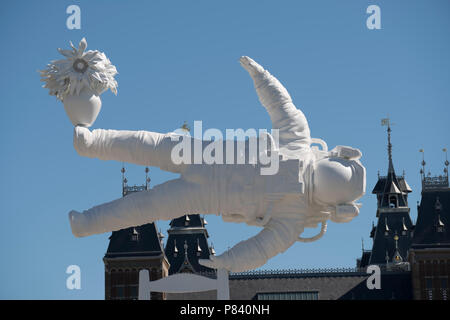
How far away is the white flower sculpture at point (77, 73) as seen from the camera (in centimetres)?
1300

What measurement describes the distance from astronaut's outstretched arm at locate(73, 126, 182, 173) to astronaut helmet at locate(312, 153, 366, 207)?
1689 mm

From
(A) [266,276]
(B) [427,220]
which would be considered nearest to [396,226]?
(B) [427,220]

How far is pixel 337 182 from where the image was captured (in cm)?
1316

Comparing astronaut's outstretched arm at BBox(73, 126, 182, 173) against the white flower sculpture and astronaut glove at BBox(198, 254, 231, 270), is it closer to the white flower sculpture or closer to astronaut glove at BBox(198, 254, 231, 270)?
the white flower sculpture

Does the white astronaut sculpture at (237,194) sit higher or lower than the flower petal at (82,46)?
lower

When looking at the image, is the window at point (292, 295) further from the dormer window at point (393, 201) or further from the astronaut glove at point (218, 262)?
the astronaut glove at point (218, 262)

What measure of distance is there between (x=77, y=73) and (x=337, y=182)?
10.4ft

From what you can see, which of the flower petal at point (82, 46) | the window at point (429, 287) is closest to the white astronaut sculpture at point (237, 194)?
the flower petal at point (82, 46)

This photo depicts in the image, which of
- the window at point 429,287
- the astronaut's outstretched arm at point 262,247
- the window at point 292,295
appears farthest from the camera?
the window at point 429,287

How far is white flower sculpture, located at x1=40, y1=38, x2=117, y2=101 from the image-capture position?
42.7 feet

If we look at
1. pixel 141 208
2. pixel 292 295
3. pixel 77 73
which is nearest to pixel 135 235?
pixel 292 295

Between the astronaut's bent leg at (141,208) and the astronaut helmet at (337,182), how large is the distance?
125cm

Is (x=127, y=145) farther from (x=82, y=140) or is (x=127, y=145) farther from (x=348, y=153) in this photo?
(x=348, y=153)

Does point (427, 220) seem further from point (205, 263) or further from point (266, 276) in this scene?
point (205, 263)
